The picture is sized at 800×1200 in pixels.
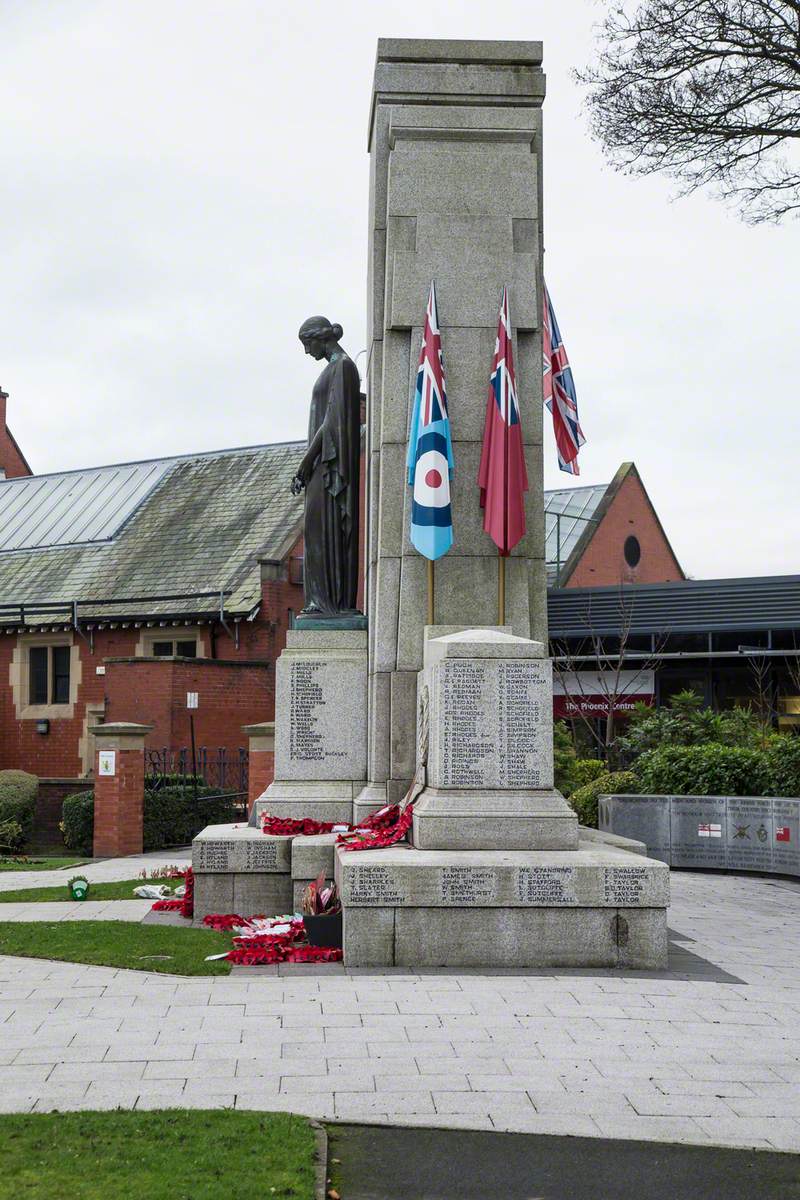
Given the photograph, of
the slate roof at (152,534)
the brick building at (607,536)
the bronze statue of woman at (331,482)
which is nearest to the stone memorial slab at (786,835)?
the bronze statue of woman at (331,482)

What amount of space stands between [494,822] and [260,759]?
1311 centimetres

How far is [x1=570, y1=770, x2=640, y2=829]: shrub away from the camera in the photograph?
814 inches

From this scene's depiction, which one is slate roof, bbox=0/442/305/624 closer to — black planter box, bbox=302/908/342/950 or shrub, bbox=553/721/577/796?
shrub, bbox=553/721/577/796

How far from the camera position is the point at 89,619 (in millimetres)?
33281

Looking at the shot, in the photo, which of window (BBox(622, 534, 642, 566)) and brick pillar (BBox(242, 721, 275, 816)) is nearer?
brick pillar (BBox(242, 721, 275, 816))

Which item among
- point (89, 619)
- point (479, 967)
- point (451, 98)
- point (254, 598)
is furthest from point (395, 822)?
point (89, 619)

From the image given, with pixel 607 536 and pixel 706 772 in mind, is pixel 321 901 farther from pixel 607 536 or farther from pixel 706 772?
pixel 607 536

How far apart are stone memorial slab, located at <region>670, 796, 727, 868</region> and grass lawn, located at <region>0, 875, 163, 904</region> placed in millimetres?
7217

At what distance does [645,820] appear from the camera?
62.9ft

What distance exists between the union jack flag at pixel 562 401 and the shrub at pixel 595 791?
7180 millimetres

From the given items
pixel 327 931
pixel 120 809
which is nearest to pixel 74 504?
pixel 120 809

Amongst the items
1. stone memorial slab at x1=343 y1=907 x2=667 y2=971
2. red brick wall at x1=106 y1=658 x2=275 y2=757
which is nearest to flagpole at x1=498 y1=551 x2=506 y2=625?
stone memorial slab at x1=343 y1=907 x2=667 y2=971

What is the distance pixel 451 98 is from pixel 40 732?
2445cm

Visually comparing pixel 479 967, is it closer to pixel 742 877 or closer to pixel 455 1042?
pixel 455 1042
